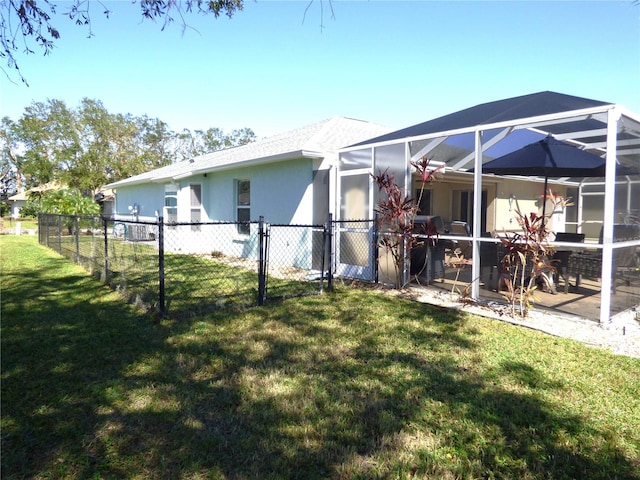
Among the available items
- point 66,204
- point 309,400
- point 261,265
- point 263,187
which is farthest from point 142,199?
point 309,400

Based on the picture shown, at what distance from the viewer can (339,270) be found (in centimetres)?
923

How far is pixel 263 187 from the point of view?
11.7 meters

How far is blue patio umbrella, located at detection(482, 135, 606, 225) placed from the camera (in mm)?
6566

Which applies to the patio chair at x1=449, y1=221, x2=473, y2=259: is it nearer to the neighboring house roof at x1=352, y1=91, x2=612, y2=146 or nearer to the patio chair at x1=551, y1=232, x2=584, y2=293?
the patio chair at x1=551, y1=232, x2=584, y2=293

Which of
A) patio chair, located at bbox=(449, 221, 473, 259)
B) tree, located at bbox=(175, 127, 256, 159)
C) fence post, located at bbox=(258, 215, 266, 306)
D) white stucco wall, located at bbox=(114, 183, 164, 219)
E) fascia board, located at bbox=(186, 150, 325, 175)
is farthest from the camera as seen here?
tree, located at bbox=(175, 127, 256, 159)

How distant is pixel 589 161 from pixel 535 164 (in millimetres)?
846

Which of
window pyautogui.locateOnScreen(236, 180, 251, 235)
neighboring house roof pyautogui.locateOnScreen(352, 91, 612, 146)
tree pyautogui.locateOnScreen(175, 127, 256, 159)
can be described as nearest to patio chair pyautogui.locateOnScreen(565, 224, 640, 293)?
neighboring house roof pyautogui.locateOnScreen(352, 91, 612, 146)

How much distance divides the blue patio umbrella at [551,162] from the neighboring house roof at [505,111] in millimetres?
800

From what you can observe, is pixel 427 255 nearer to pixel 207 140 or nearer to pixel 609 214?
pixel 609 214

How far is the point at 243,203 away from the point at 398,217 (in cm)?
671

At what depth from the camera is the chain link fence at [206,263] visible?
6.45 meters

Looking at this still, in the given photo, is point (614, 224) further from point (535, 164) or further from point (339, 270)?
point (339, 270)

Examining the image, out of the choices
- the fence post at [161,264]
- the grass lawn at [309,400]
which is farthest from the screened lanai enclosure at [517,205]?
the fence post at [161,264]

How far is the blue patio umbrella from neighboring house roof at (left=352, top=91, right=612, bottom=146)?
80 centimetres
